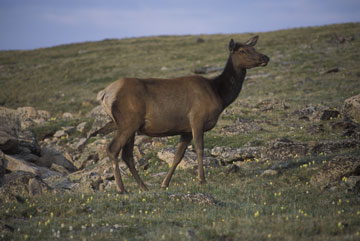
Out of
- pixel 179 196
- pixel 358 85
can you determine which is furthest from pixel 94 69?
pixel 179 196

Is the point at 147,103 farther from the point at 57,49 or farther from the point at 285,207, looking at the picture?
the point at 57,49

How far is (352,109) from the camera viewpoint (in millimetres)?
17203

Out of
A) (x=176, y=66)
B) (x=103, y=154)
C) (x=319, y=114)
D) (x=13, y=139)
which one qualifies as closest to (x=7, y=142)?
(x=13, y=139)

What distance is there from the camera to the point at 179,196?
909 centimetres

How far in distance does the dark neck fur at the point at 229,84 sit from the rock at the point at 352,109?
24.5 feet

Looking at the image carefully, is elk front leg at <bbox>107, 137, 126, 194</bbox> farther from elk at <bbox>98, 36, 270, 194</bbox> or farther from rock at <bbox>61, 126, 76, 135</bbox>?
rock at <bbox>61, 126, 76, 135</bbox>

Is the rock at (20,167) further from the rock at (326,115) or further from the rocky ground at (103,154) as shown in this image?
the rock at (326,115)

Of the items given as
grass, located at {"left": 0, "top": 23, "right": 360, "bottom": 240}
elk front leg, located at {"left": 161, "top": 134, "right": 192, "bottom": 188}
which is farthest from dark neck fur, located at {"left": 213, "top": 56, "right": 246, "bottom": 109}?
grass, located at {"left": 0, "top": 23, "right": 360, "bottom": 240}

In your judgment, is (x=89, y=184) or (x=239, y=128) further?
(x=239, y=128)

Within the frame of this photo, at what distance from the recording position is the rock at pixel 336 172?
10.1 meters

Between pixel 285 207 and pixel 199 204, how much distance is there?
5.73 ft

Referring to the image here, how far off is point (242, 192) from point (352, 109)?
9487mm

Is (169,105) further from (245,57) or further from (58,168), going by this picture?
(58,168)

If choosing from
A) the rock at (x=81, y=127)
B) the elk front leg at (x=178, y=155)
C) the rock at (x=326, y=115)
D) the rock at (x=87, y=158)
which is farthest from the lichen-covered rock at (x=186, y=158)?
the rock at (x=81, y=127)
